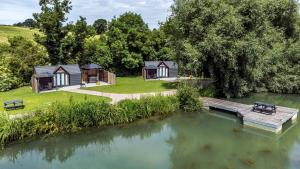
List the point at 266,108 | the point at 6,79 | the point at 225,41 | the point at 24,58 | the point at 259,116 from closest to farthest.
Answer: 1. the point at 259,116
2. the point at 266,108
3. the point at 225,41
4. the point at 6,79
5. the point at 24,58

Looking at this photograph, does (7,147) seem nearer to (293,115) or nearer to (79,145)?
(79,145)

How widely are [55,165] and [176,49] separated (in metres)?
15.3

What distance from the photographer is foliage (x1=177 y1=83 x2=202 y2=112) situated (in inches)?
748

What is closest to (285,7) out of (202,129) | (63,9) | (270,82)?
(270,82)

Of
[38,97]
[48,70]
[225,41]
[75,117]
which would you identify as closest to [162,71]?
[225,41]

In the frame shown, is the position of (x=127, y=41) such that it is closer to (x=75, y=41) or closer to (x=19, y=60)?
(x=75, y=41)

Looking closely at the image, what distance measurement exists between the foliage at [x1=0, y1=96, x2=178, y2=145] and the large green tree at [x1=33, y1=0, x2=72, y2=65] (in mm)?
15633

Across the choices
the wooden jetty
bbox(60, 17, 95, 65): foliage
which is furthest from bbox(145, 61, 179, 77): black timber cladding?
the wooden jetty

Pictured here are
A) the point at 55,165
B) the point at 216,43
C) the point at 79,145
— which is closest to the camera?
the point at 55,165

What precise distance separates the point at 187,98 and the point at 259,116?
509 cm

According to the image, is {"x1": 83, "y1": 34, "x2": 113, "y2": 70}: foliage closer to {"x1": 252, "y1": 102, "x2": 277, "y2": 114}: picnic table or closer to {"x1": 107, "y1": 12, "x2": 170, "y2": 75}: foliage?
{"x1": 107, "y1": 12, "x2": 170, "y2": 75}: foliage

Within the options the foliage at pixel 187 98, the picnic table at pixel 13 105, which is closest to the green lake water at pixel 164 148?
the foliage at pixel 187 98

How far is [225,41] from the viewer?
19.8m

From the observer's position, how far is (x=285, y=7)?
26.6m
